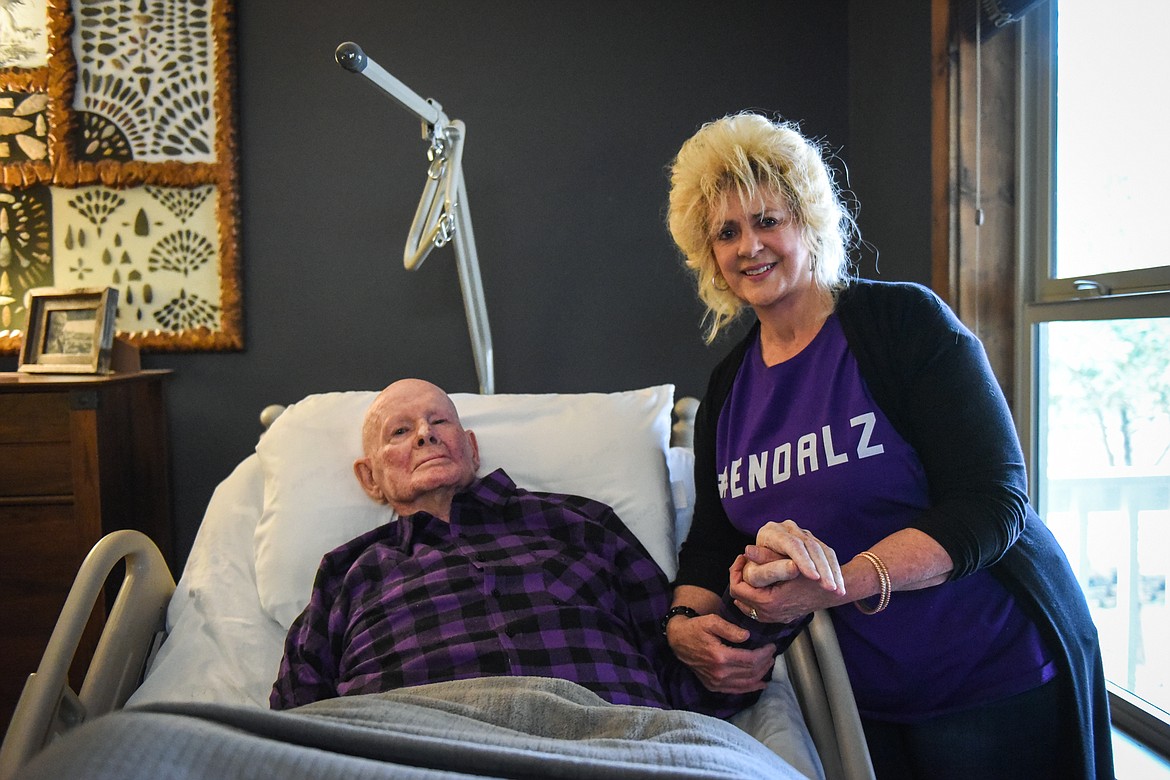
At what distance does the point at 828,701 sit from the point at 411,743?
0.60 metres

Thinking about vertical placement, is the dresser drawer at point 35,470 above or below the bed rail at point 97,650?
above

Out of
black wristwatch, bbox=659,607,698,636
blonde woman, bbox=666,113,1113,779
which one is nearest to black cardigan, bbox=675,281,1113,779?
blonde woman, bbox=666,113,1113,779

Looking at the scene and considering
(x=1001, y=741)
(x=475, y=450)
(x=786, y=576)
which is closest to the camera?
(x=786, y=576)

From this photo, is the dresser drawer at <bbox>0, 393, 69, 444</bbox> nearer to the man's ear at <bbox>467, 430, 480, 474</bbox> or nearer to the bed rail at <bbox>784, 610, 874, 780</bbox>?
the man's ear at <bbox>467, 430, 480, 474</bbox>

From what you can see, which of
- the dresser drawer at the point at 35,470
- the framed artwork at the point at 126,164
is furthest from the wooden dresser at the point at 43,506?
the framed artwork at the point at 126,164

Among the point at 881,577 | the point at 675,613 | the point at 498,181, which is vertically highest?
the point at 498,181

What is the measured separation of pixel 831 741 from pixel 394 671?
61 cm

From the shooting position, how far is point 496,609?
4.43 feet

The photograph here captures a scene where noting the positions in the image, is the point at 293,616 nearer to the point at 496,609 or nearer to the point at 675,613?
the point at 496,609

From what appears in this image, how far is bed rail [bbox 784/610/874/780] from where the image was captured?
3.63 ft

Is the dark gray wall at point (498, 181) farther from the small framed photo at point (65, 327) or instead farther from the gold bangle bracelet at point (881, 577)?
the gold bangle bracelet at point (881, 577)

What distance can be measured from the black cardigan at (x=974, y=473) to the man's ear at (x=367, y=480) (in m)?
0.90

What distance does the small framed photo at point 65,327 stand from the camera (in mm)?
2211

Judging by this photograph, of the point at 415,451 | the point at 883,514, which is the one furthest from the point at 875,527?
the point at 415,451
